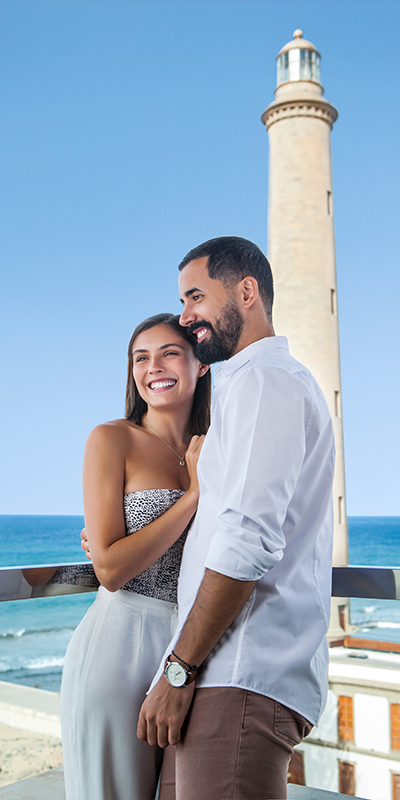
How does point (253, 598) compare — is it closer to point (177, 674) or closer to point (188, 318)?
point (177, 674)

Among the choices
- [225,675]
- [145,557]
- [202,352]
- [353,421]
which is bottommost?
[225,675]

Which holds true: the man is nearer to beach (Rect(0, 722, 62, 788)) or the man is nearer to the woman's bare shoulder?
the woman's bare shoulder

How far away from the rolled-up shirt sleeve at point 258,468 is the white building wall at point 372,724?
1.55 meters

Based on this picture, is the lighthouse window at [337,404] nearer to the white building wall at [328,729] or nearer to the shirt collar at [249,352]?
the white building wall at [328,729]

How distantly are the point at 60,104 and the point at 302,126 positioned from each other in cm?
5087

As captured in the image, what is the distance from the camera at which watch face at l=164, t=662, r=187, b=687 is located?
126cm

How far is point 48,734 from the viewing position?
7.29 ft

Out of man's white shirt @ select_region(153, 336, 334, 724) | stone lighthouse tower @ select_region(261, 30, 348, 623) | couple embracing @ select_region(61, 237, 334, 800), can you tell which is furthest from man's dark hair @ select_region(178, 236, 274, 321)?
stone lighthouse tower @ select_region(261, 30, 348, 623)

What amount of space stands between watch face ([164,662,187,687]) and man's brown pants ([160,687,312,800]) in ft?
0.16

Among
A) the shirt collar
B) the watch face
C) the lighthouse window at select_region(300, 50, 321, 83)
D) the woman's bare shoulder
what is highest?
the lighthouse window at select_region(300, 50, 321, 83)

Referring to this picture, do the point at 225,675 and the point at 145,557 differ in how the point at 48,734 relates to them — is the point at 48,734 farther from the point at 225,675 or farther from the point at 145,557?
the point at 225,675

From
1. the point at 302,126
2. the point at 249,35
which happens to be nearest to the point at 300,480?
the point at 302,126

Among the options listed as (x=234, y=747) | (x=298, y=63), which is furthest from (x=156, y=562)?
(x=298, y=63)

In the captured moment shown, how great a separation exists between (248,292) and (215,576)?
0.69 metres
